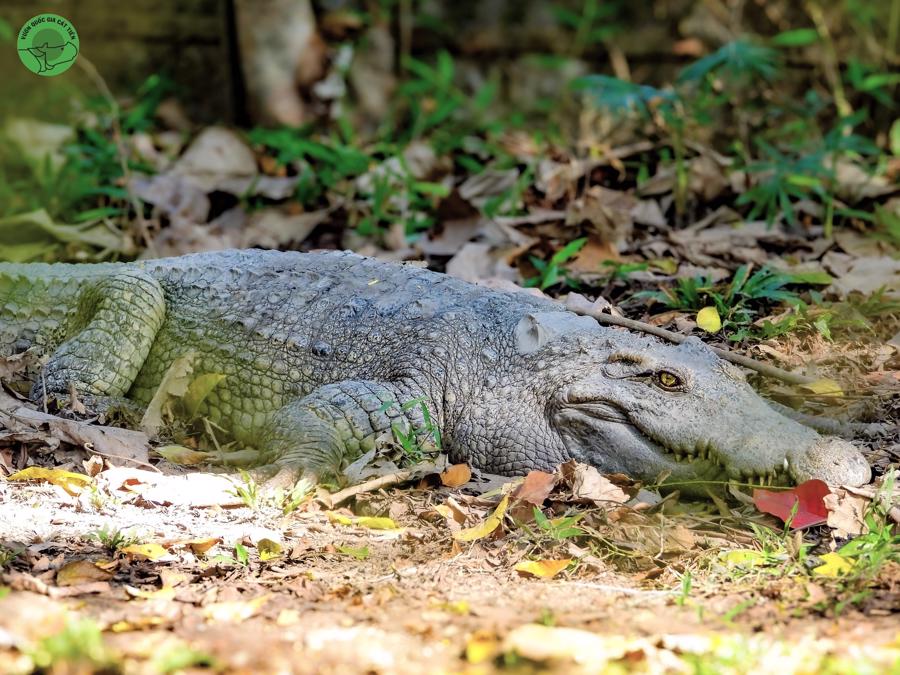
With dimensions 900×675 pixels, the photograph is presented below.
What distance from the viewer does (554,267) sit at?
19.3 feet

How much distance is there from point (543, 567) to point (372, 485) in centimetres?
95

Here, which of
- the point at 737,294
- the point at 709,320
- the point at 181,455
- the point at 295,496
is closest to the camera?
the point at 295,496

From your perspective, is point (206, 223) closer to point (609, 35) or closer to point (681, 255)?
point (681, 255)

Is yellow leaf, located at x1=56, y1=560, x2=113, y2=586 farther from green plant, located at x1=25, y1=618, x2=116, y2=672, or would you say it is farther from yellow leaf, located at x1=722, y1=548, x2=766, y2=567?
yellow leaf, located at x1=722, y1=548, x2=766, y2=567

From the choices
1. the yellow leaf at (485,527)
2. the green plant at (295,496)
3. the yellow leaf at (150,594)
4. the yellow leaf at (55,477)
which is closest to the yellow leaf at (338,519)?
the green plant at (295,496)

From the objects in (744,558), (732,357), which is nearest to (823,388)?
(732,357)

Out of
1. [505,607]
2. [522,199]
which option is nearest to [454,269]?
[522,199]

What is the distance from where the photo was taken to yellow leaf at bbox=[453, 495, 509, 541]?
3562mm

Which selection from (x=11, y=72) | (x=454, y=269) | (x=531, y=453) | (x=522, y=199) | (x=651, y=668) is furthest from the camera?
(x=11, y=72)

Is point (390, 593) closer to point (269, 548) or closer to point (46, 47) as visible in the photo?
point (269, 548)

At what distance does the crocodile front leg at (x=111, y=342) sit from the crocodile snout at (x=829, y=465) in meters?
3.09

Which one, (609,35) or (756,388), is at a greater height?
(609,35)

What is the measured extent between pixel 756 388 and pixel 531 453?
3.62 ft

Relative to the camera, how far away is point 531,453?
438 centimetres
